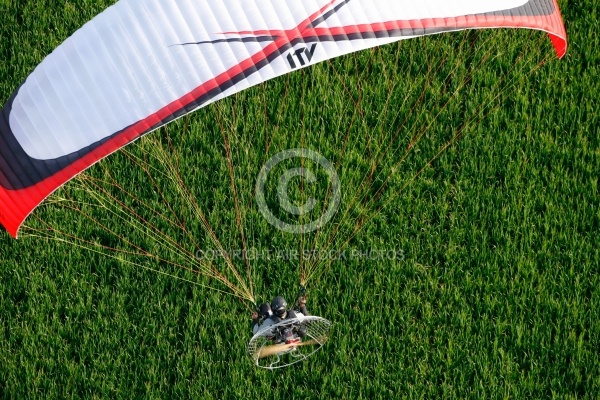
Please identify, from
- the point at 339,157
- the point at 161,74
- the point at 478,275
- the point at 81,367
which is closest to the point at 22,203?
the point at 161,74

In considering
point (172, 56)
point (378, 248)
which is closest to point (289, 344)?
point (378, 248)

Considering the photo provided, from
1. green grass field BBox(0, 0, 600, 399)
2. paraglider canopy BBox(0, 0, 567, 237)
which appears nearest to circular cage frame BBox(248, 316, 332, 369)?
green grass field BBox(0, 0, 600, 399)

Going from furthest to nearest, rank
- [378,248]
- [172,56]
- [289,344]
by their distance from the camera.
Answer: [378,248] → [289,344] → [172,56]

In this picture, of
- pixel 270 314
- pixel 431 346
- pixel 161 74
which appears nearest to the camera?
pixel 161 74

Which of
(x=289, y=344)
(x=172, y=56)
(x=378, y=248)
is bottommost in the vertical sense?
(x=289, y=344)

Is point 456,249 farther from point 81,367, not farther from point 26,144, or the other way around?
point 26,144

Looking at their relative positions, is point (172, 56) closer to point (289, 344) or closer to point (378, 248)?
point (289, 344)

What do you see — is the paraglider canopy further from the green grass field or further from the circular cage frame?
the green grass field

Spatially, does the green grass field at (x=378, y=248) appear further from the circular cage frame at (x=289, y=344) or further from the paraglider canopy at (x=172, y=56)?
the paraglider canopy at (x=172, y=56)
